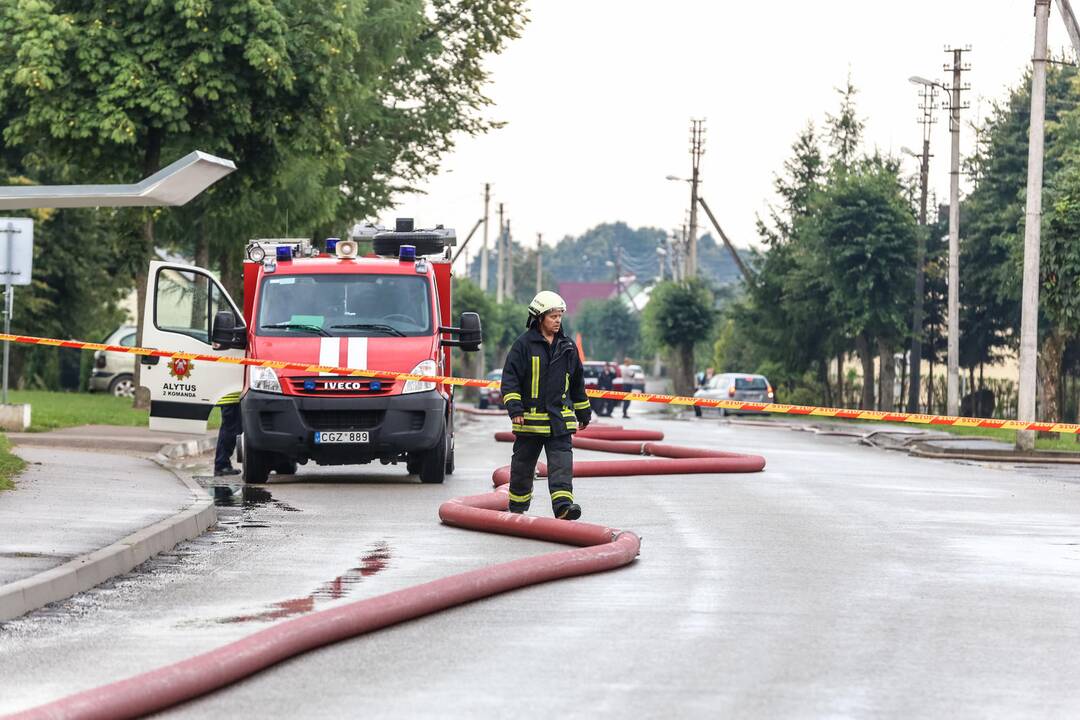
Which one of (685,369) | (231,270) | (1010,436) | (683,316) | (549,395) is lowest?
(1010,436)

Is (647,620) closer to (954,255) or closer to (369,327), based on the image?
(369,327)

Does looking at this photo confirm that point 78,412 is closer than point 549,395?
No

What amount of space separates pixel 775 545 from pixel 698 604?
3293mm

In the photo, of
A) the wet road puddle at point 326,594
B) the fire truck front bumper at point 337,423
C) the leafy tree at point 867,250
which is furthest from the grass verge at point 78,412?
the leafy tree at point 867,250

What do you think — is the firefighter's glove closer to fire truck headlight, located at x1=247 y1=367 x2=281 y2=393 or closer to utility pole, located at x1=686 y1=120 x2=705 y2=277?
fire truck headlight, located at x1=247 y1=367 x2=281 y2=393

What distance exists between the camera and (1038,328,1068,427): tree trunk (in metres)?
Result: 42.2

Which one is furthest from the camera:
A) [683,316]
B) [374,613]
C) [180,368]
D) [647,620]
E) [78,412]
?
[683,316]

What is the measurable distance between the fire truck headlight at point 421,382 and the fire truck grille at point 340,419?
1.24ft

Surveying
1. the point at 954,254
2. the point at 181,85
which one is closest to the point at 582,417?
the point at 181,85

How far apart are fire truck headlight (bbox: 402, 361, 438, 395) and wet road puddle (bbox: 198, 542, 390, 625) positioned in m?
6.11

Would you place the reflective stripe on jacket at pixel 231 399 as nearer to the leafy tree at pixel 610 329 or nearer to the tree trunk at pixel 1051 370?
the tree trunk at pixel 1051 370

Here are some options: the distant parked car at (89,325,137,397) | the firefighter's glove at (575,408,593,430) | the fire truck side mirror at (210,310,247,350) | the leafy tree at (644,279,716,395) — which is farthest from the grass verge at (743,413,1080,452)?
the leafy tree at (644,279,716,395)

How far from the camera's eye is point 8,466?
17234 millimetres

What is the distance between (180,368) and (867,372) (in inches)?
1606
